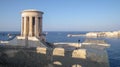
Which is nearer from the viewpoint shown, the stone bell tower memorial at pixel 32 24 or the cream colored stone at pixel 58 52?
the cream colored stone at pixel 58 52

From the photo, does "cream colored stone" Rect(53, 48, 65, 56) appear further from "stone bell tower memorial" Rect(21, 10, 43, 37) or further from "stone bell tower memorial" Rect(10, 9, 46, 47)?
"stone bell tower memorial" Rect(21, 10, 43, 37)

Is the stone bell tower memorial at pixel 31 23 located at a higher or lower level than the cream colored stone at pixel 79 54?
higher

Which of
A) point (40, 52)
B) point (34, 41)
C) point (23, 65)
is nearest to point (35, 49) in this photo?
point (40, 52)

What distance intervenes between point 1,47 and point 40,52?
2.12 meters

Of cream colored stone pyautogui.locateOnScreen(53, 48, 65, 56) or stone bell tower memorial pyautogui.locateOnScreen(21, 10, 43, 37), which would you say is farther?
stone bell tower memorial pyautogui.locateOnScreen(21, 10, 43, 37)

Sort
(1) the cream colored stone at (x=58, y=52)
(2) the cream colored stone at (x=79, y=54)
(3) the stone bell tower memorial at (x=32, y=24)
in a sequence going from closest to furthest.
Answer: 1. (2) the cream colored stone at (x=79, y=54)
2. (1) the cream colored stone at (x=58, y=52)
3. (3) the stone bell tower memorial at (x=32, y=24)

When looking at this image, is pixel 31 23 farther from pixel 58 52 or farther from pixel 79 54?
pixel 79 54

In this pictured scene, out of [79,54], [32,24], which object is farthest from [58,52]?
[32,24]

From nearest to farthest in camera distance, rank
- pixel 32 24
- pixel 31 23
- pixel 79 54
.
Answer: pixel 79 54, pixel 31 23, pixel 32 24

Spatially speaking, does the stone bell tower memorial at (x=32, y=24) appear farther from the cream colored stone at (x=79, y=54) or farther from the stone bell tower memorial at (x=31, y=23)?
the cream colored stone at (x=79, y=54)

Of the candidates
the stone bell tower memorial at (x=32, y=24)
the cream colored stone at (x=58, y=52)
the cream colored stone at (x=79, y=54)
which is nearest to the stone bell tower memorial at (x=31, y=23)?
the stone bell tower memorial at (x=32, y=24)

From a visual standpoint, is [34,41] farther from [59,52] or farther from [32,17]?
[59,52]

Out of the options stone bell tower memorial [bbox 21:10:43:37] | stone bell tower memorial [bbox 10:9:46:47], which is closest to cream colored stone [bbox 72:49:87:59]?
stone bell tower memorial [bbox 10:9:46:47]

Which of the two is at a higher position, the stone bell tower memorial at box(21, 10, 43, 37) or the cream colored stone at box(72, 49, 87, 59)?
the stone bell tower memorial at box(21, 10, 43, 37)
